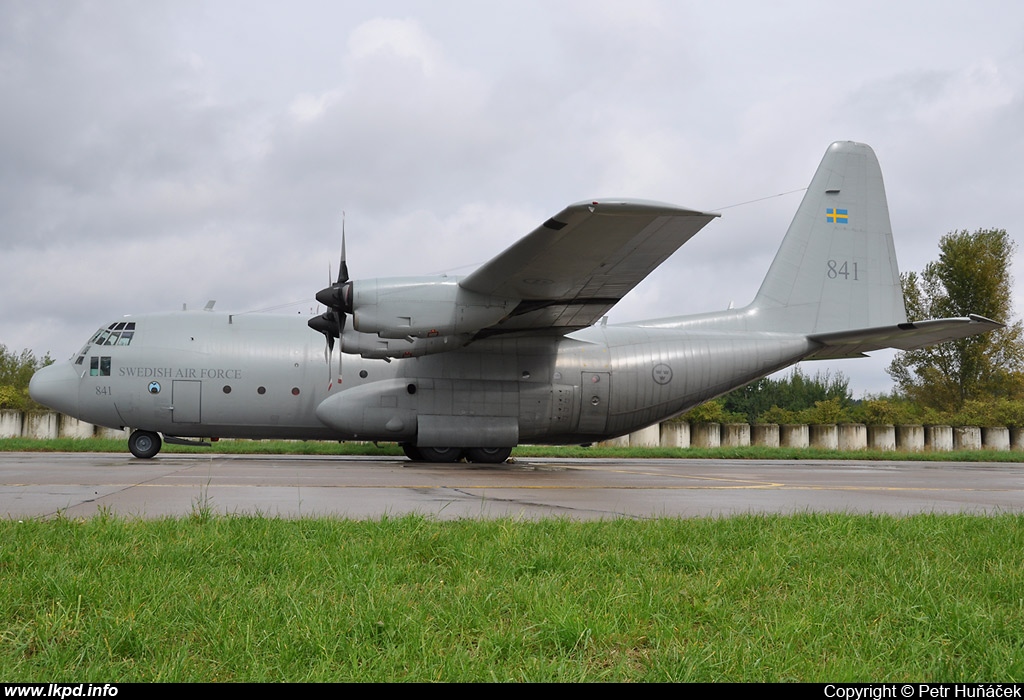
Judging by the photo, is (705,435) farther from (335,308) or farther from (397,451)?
(335,308)

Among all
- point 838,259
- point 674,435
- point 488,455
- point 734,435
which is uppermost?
point 838,259

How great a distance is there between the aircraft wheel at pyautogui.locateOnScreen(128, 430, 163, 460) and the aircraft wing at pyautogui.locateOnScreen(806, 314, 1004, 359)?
15718mm

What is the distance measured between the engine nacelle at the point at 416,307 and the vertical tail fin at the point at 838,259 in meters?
8.80

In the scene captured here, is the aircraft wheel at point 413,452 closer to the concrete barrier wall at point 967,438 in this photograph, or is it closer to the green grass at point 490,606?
the green grass at point 490,606

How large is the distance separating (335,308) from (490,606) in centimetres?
1212

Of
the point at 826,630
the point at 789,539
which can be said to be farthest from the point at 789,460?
the point at 826,630

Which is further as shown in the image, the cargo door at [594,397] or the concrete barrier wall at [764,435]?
the concrete barrier wall at [764,435]

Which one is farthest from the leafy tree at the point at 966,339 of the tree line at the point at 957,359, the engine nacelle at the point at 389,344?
the engine nacelle at the point at 389,344

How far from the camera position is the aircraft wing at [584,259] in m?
11.6

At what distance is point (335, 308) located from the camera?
15.0 m

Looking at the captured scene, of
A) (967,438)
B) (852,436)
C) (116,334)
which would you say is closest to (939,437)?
(967,438)

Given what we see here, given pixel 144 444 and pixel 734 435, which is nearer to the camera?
pixel 144 444

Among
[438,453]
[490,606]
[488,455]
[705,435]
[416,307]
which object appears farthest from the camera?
[705,435]
